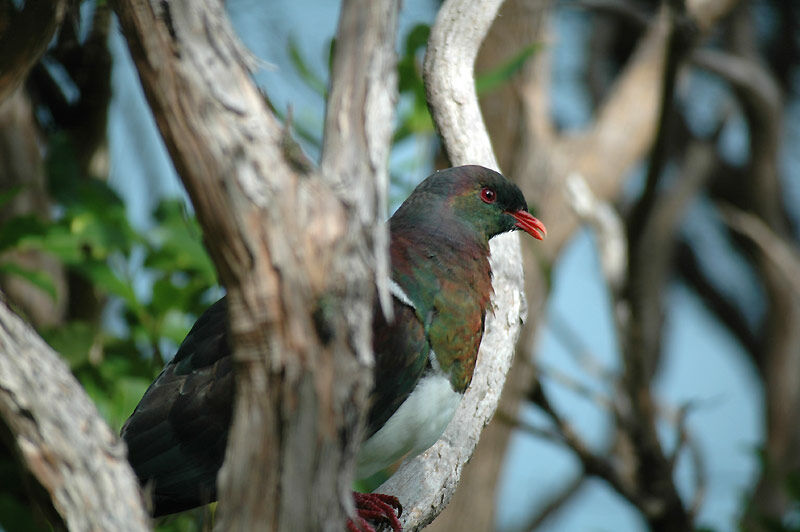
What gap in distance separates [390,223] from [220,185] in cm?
143

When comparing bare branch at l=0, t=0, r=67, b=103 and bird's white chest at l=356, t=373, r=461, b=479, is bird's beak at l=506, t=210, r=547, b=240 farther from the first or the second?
bare branch at l=0, t=0, r=67, b=103

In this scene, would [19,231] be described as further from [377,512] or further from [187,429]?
[377,512]

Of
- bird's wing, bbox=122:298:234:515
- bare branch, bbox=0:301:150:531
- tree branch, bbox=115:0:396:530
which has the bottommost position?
bird's wing, bbox=122:298:234:515

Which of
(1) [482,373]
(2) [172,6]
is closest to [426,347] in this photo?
(1) [482,373]

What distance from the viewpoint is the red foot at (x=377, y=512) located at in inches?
82.2

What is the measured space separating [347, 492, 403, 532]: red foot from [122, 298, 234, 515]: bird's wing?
1.10 ft

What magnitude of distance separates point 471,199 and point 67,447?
1.50m

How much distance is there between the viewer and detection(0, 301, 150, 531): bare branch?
1296 millimetres

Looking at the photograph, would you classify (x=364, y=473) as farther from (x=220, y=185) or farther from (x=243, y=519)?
(x=220, y=185)

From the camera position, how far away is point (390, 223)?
8.53 feet

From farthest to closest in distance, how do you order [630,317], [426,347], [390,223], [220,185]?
1. [630,317]
2. [390,223]
3. [426,347]
4. [220,185]

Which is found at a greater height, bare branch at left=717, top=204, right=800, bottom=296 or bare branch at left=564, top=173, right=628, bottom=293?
bare branch at left=564, top=173, right=628, bottom=293

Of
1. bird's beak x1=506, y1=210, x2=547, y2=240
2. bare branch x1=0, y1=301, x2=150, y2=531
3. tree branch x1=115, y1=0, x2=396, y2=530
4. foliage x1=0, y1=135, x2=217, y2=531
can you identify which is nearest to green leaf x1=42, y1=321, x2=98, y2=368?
foliage x1=0, y1=135, x2=217, y2=531

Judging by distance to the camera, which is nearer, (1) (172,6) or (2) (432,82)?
(1) (172,6)
